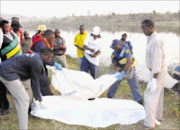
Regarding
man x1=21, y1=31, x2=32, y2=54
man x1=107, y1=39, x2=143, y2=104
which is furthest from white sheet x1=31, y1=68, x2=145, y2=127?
man x1=21, y1=31, x2=32, y2=54

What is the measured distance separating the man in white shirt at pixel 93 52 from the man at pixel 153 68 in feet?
5.73

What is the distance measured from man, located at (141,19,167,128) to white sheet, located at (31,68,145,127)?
1.27 ft

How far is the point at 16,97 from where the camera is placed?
2.49 m

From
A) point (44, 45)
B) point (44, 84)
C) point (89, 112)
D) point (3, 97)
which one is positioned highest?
point (44, 45)

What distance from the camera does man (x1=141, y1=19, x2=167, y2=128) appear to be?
2.77 m

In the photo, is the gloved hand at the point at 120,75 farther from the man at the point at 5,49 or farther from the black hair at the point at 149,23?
the man at the point at 5,49

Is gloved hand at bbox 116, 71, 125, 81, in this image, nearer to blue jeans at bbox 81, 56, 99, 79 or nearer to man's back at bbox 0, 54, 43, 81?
blue jeans at bbox 81, 56, 99, 79

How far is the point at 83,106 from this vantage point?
3473 mm

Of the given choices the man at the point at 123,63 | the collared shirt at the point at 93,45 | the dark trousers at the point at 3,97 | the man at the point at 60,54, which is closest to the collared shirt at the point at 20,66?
the dark trousers at the point at 3,97

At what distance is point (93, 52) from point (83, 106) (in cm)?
156

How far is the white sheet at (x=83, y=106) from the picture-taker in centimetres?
321

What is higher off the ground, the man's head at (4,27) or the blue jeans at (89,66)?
the man's head at (4,27)

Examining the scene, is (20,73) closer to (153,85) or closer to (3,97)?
(3,97)

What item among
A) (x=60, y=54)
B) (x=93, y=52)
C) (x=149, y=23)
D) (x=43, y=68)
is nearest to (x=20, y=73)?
(x=43, y=68)
